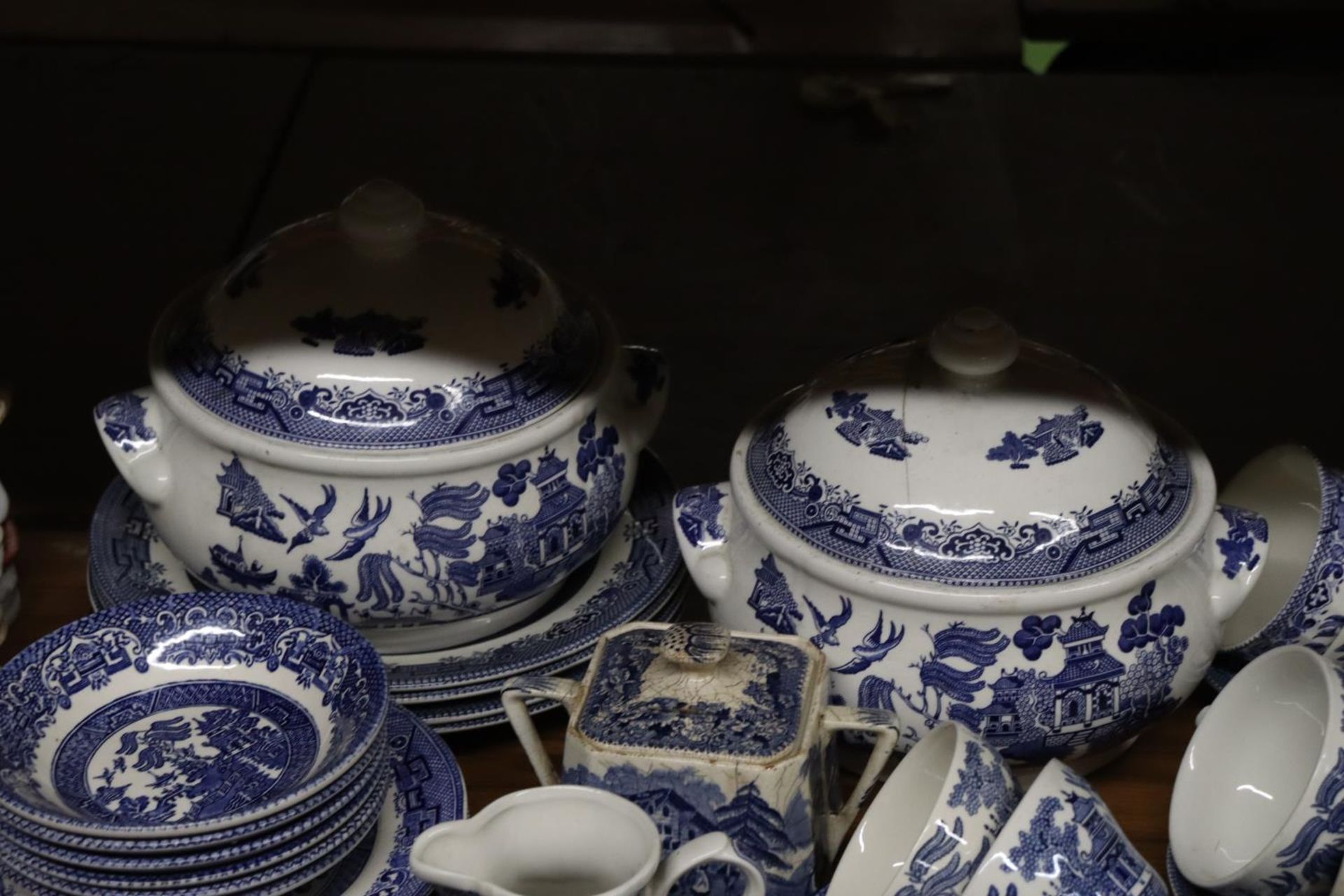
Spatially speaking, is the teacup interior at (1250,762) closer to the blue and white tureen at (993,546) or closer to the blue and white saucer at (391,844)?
the blue and white tureen at (993,546)

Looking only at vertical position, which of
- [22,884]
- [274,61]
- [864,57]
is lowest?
[274,61]

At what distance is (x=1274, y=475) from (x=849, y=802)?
1.24 ft

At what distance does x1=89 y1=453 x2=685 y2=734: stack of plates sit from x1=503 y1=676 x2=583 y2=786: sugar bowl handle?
69 millimetres

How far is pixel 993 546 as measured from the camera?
35.9 inches

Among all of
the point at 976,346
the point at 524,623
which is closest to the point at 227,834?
the point at 524,623

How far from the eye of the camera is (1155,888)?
84 cm

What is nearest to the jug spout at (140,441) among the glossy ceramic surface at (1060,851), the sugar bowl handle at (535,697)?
the sugar bowl handle at (535,697)

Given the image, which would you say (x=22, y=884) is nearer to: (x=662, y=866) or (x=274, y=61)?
(x=662, y=866)

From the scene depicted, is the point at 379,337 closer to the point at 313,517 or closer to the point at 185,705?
the point at 313,517

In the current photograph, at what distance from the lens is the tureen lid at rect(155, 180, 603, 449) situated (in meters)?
0.99

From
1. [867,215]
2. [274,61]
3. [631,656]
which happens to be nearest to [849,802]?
[631,656]

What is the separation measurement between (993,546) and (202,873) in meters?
0.41

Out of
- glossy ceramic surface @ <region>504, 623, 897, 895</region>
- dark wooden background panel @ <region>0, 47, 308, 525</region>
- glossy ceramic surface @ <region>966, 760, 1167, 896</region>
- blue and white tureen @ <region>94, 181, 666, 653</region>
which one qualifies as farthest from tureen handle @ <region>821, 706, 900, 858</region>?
dark wooden background panel @ <region>0, 47, 308, 525</region>

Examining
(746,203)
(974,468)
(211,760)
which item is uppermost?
(974,468)
